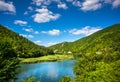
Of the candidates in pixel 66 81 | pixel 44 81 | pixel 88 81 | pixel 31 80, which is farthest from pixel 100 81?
pixel 44 81

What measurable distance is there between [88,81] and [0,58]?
3046 cm

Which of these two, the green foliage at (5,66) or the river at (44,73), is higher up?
the green foliage at (5,66)

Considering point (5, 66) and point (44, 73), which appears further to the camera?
point (44, 73)

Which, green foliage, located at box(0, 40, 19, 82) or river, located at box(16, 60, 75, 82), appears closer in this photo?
green foliage, located at box(0, 40, 19, 82)

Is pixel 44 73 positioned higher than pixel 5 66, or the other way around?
pixel 5 66

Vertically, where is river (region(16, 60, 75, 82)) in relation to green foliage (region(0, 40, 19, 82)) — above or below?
below

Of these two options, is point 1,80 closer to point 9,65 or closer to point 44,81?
point 9,65

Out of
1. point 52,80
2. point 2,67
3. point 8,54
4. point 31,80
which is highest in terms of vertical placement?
point 8,54

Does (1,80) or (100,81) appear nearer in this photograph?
(1,80)

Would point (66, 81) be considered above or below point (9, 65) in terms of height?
below

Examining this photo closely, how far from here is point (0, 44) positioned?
32406 millimetres

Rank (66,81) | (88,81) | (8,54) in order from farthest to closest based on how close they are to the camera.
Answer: (66,81)
(88,81)
(8,54)

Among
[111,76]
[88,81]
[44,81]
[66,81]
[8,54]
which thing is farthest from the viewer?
[44,81]

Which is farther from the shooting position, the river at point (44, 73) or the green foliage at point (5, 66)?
the river at point (44, 73)
